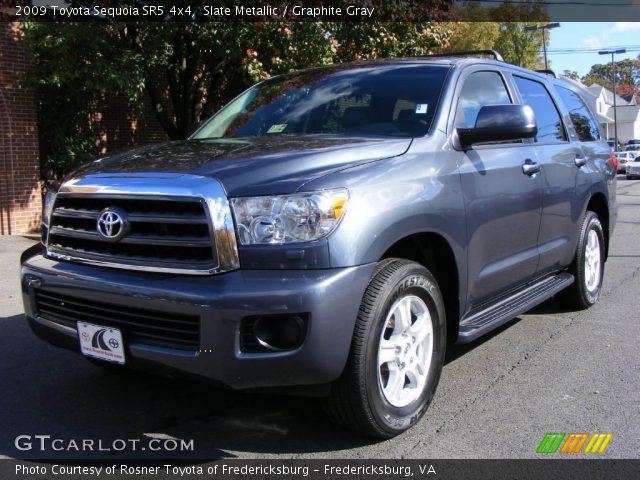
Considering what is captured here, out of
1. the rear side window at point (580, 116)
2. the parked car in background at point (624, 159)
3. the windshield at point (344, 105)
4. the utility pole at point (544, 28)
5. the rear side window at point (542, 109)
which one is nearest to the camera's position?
the windshield at point (344, 105)

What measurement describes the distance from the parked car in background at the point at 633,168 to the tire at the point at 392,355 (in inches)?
1308

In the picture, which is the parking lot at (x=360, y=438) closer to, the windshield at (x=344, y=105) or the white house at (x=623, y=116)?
the windshield at (x=344, y=105)

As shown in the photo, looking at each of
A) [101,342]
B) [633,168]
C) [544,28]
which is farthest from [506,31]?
[101,342]

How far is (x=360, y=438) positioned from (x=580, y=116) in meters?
4.07

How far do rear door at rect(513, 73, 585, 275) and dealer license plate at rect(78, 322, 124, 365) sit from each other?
3.03 metres

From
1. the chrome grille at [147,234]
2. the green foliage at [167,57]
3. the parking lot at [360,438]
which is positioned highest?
the green foliage at [167,57]

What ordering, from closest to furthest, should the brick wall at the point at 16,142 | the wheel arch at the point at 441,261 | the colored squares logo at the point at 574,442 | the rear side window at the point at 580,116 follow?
the colored squares logo at the point at 574,442 < the wheel arch at the point at 441,261 < the rear side window at the point at 580,116 < the brick wall at the point at 16,142

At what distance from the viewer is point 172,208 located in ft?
9.54

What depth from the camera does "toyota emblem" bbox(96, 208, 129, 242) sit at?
2994mm

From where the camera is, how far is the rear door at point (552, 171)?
15.4ft

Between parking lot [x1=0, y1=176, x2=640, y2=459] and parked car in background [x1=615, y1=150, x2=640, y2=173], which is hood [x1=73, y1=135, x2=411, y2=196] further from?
parked car in background [x1=615, y1=150, x2=640, y2=173]

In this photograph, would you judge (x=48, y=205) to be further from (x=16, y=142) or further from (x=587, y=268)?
(x=16, y=142)

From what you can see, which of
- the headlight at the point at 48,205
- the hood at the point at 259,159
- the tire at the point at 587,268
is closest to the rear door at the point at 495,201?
the hood at the point at 259,159

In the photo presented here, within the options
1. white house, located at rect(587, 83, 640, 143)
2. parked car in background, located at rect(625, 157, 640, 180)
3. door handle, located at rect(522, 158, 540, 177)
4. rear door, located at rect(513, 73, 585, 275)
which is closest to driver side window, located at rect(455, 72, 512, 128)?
rear door, located at rect(513, 73, 585, 275)
